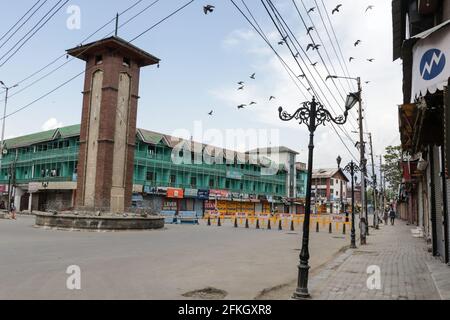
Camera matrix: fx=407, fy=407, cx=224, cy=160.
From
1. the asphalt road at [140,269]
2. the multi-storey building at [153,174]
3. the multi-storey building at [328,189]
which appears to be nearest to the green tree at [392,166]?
the multi-storey building at [153,174]

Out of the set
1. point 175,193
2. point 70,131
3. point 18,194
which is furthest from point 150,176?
point 18,194

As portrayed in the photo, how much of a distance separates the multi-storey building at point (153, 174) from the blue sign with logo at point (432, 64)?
1467 inches

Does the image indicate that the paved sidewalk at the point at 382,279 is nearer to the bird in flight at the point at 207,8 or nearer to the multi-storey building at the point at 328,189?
the bird in flight at the point at 207,8

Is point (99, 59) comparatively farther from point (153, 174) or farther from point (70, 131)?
point (153, 174)

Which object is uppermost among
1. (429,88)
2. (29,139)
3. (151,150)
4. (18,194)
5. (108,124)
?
(29,139)

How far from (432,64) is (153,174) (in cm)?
4790

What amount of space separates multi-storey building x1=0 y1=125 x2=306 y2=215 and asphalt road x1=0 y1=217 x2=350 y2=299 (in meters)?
27.0

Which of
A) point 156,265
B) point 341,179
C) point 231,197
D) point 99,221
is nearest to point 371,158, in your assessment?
point 231,197

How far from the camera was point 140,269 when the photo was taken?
10.3m

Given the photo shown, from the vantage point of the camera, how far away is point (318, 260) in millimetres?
13781

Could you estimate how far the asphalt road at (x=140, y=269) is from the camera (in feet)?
25.4

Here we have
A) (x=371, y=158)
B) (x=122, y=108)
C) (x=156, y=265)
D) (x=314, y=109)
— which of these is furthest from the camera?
(x=371, y=158)

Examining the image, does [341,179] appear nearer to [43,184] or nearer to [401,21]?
[43,184]

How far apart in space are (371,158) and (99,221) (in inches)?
1217
